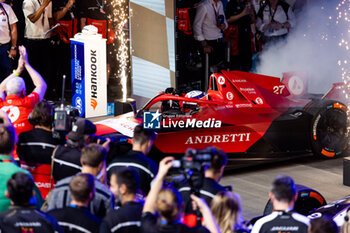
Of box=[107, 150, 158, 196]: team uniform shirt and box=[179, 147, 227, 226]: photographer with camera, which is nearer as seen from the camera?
box=[179, 147, 227, 226]: photographer with camera

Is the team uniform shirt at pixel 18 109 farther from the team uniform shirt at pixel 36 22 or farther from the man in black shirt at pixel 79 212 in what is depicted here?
the team uniform shirt at pixel 36 22

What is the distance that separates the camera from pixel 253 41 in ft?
48.7

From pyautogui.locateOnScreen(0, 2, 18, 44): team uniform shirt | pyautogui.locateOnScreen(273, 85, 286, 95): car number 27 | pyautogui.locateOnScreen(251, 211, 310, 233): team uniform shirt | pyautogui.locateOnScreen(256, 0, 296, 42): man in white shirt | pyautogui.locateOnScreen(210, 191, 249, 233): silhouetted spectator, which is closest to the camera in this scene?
pyautogui.locateOnScreen(210, 191, 249, 233): silhouetted spectator

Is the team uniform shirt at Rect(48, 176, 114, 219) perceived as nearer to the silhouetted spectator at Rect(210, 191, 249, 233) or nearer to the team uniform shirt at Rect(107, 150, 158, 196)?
the team uniform shirt at Rect(107, 150, 158, 196)

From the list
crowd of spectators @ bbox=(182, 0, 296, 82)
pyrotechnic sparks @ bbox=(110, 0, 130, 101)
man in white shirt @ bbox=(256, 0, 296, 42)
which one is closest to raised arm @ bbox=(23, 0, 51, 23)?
pyrotechnic sparks @ bbox=(110, 0, 130, 101)

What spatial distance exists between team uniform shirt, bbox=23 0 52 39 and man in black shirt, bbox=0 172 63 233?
25.5 ft

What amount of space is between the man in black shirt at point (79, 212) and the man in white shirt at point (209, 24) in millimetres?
9309

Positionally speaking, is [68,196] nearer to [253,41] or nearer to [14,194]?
[14,194]

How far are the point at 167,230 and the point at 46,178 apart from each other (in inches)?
89.9

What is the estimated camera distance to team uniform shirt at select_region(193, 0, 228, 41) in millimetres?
13188

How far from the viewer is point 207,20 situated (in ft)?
43.6

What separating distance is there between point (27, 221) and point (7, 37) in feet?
24.4

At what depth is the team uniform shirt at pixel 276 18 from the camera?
14.6 metres

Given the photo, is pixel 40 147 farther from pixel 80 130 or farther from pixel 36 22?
pixel 36 22
